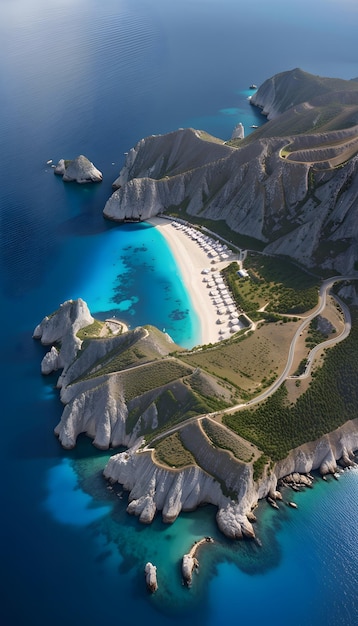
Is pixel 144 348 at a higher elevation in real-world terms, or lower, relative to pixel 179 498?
higher

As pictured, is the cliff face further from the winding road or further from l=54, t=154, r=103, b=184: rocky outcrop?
l=54, t=154, r=103, b=184: rocky outcrop

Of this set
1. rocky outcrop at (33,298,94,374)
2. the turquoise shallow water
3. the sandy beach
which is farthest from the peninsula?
the turquoise shallow water

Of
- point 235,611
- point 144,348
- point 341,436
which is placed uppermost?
point 144,348

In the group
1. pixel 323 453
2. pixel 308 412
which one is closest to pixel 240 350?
pixel 308 412

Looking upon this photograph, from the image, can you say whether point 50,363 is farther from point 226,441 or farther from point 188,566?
point 188,566

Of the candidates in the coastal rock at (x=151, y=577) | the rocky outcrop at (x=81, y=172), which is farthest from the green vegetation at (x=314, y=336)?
the rocky outcrop at (x=81, y=172)

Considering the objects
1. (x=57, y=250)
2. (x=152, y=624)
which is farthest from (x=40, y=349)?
(x=152, y=624)

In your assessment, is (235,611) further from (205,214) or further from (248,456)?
(205,214)
